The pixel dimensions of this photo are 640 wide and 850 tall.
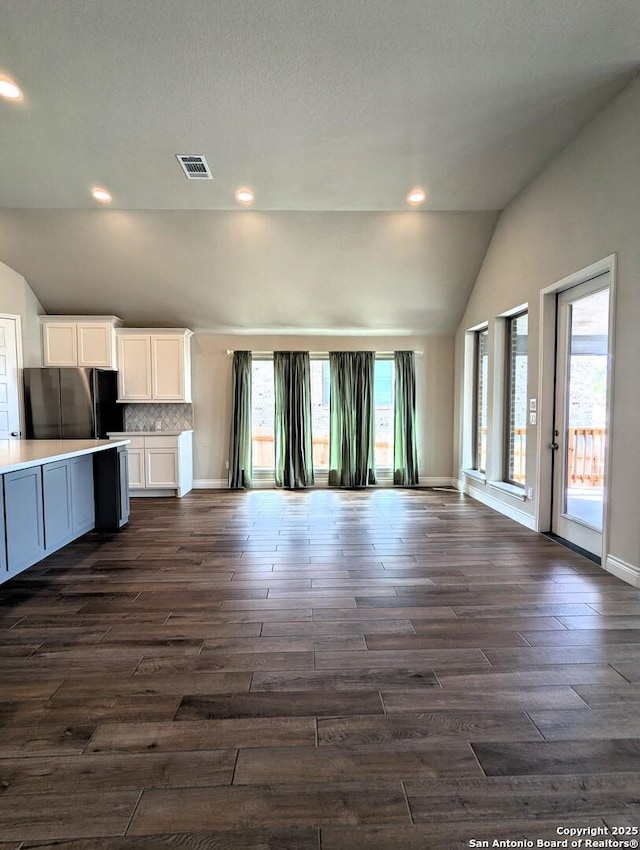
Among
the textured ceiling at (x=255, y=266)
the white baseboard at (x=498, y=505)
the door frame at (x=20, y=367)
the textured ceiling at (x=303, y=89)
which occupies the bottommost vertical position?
the white baseboard at (x=498, y=505)

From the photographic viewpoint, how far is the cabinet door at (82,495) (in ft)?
11.9

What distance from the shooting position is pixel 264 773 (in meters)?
1.45

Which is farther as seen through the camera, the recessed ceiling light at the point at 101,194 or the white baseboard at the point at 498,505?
the white baseboard at the point at 498,505

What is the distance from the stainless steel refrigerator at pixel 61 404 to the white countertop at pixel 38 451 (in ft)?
5.62

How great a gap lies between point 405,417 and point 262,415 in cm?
235

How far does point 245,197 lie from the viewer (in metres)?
4.39

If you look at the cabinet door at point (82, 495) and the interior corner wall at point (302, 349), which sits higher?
the interior corner wall at point (302, 349)

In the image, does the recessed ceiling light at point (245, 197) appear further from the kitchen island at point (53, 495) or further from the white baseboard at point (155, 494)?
the white baseboard at point (155, 494)

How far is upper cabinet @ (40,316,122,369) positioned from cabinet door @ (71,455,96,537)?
2457 mm

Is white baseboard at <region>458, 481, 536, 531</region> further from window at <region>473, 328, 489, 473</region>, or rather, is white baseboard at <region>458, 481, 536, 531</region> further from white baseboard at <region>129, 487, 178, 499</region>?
white baseboard at <region>129, 487, 178, 499</region>

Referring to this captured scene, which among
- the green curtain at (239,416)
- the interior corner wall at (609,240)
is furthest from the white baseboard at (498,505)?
the green curtain at (239,416)

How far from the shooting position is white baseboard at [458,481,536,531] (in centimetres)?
432

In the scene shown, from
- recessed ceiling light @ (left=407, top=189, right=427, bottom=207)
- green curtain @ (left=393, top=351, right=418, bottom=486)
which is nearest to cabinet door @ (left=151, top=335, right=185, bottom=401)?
green curtain @ (left=393, top=351, right=418, bottom=486)

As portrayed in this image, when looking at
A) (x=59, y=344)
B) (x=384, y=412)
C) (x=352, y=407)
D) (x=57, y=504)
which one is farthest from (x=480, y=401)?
(x=59, y=344)
